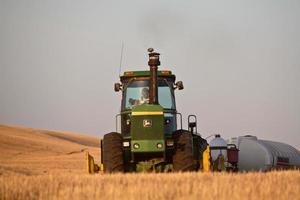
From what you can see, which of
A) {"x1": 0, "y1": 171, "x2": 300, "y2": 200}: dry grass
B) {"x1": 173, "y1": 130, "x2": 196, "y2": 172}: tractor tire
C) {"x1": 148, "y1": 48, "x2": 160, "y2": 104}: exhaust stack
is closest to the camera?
{"x1": 0, "y1": 171, "x2": 300, "y2": 200}: dry grass

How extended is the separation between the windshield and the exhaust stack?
0.56 m

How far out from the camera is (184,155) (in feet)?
48.4

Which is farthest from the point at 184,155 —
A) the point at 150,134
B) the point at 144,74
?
the point at 144,74

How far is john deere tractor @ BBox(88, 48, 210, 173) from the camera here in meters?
14.8

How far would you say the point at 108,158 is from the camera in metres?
14.8

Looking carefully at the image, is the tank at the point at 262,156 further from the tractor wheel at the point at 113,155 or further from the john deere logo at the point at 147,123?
the tractor wheel at the point at 113,155

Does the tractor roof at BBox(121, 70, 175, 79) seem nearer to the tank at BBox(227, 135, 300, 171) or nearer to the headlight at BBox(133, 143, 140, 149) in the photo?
the headlight at BBox(133, 143, 140, 149)

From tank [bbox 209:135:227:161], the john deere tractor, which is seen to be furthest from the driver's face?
tank [bbox 209:135:227:161]

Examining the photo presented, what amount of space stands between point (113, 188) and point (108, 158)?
15.6 feet

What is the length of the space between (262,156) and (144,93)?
11292 millimetres

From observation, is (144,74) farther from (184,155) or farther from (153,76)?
(184,155)

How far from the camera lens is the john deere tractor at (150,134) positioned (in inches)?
584

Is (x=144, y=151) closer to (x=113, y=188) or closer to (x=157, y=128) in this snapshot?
(x=157, y=128)

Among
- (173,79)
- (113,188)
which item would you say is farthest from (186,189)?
(173,79)
